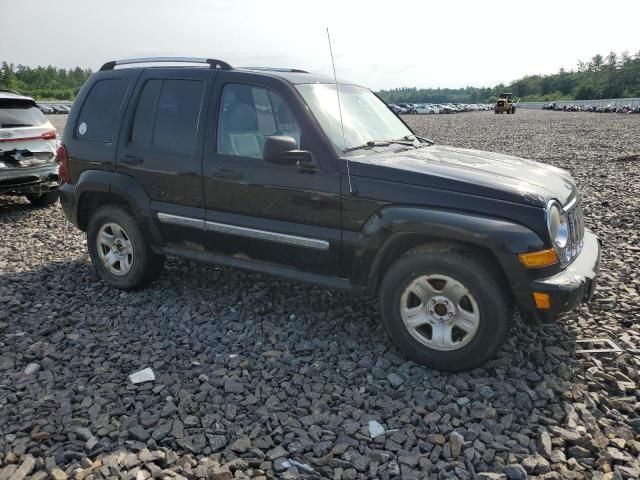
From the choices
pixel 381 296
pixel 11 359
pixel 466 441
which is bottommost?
pixel 466 441

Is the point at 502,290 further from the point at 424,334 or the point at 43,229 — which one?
the point at 43,229

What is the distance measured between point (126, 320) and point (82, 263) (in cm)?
179

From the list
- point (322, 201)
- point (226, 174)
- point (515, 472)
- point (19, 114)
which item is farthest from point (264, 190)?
point (19, 114)

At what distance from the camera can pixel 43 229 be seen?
754 centimetres

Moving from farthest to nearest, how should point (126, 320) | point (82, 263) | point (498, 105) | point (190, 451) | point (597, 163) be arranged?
point (498, 105)
point (597, 163)
point (82, 263)
point (126, 320)
point (190, 451)

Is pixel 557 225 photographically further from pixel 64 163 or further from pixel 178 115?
pixel 64 163

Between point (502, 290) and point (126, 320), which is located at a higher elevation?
point (502, 290)

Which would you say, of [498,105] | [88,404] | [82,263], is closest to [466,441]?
[88,404]

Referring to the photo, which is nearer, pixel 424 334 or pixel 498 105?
pixel 424 334

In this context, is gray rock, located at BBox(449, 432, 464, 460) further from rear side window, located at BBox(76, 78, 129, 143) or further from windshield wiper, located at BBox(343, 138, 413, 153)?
rear side window, located at BBox(76, 78, 129, 143)

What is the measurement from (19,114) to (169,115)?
492 cm

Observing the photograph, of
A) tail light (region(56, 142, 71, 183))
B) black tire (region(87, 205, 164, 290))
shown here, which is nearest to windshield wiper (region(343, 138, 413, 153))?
black tire (region(87, 205, 164, 290))

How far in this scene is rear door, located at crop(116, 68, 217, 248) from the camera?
14.7 feet

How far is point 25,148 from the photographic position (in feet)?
26.2
